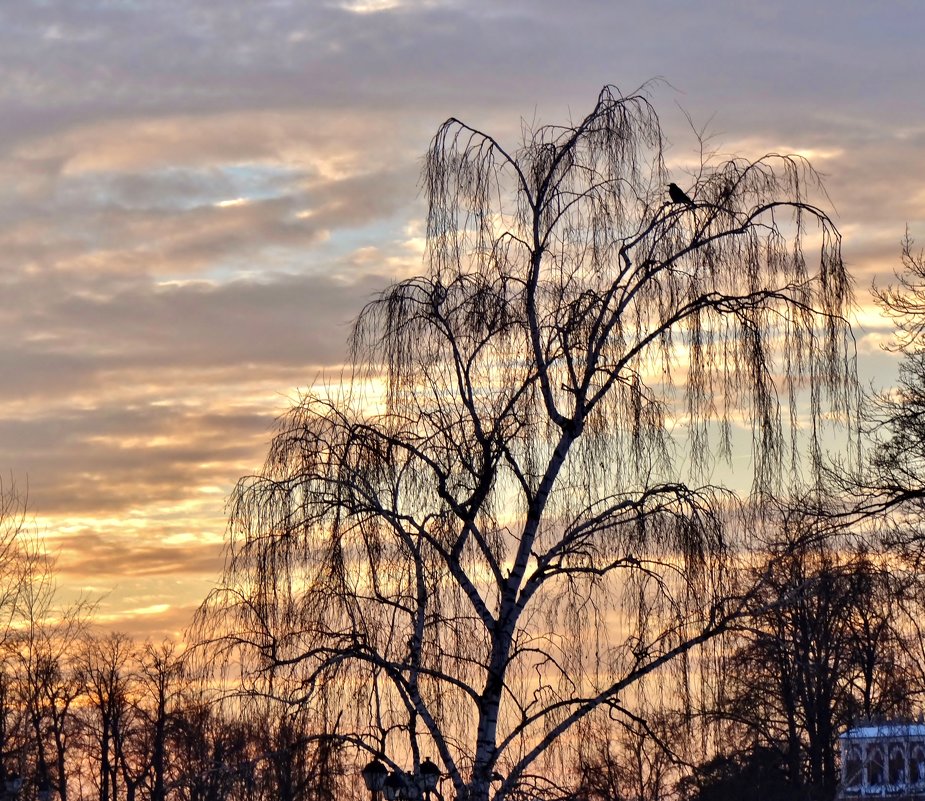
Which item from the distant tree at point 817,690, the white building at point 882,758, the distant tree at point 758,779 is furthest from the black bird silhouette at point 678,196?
the distant tree at point 758,779

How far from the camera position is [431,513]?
1327cm

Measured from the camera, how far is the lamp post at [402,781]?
13.4m

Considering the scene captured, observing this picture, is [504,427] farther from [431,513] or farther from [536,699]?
[536,699]

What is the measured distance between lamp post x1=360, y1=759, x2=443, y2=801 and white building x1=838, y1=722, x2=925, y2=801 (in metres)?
15.8

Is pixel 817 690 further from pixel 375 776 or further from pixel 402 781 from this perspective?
pixel 402 781

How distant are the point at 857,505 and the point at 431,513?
39.8 feet

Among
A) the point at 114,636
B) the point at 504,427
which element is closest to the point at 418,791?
the point at 504,427

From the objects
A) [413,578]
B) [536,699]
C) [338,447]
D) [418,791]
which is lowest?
[418,791]

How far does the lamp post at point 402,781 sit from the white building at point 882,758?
15847mm

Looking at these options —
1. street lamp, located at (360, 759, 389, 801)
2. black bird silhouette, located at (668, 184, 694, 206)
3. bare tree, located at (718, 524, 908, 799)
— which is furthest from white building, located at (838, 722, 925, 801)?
black bird silhouette, located at (668, 184, 694, 206)

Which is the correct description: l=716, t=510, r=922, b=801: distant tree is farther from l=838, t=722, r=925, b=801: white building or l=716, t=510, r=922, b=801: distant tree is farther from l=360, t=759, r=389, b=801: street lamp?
l=360, t=759, r=389, b=801: street lamp

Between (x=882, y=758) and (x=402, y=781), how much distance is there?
95.4 ft

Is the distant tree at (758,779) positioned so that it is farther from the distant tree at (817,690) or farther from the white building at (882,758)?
the white building at (882,758)

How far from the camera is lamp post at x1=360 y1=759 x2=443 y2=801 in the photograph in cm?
1341
